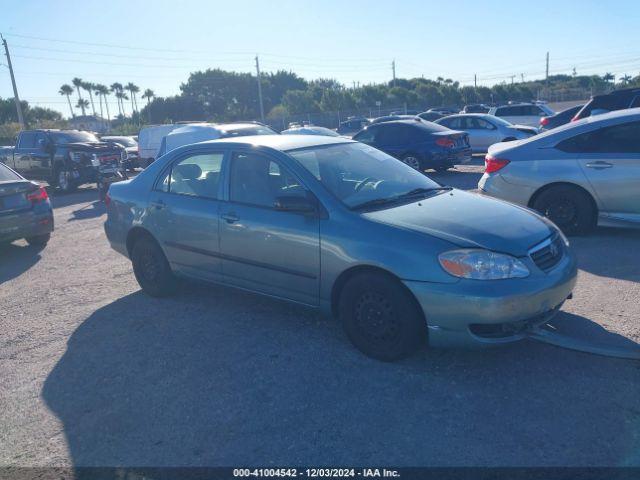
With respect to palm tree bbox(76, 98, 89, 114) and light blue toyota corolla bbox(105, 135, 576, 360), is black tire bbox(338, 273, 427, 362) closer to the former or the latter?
light blue toyota corolla bbox(105, 135, 576, 360)

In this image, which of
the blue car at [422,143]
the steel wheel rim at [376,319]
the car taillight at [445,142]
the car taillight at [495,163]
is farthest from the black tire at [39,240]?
the car taillight at [445,142]

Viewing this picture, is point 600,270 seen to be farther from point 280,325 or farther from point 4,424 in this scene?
point 4,424

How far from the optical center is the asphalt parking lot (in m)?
3.06

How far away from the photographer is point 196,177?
5.27 metres

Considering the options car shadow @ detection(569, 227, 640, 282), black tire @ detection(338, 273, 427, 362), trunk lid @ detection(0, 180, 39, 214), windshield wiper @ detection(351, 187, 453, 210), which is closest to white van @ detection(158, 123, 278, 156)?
trunk lid @ detection(0, 180, 39, 214)

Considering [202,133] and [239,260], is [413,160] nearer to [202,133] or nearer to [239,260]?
[202,133]

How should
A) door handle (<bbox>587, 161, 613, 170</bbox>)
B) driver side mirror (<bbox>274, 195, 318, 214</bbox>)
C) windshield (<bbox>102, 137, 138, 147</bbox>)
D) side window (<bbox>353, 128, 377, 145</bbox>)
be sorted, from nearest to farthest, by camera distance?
1. driver side mirror (<bbox>274, 195, 318, 214</bbox>)
2. door handle (<bbox>587, 161, 613, 170</bbox>)
3. side window (<bbox>353, 128, 377, 145</bbox>)
4. windshield (<bbox>102, 137, 138, 147</bbox>)

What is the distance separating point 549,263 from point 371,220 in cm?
131

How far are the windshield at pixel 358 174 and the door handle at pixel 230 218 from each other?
2.47 feet

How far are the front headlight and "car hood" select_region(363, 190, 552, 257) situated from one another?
0.19ft

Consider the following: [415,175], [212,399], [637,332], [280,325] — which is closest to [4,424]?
[212,399]

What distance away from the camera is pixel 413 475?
2818 millimetres

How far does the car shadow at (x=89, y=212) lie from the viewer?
456 inches

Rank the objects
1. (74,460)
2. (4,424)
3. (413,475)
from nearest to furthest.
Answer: (413,475) < (74,460) < (4,424)
